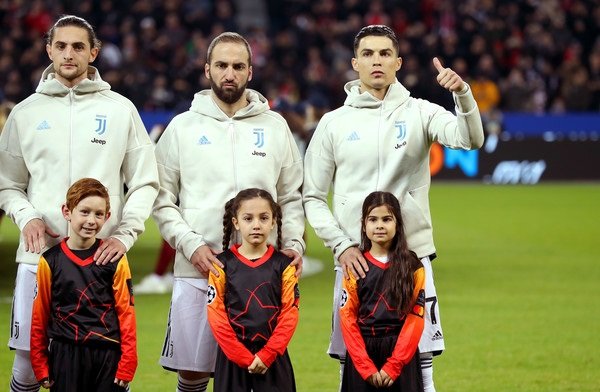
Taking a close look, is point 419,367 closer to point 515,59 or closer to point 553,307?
point 553,307

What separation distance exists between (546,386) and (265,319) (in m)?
3.10

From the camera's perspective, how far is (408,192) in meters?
7.03

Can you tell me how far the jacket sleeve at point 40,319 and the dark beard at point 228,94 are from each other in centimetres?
133

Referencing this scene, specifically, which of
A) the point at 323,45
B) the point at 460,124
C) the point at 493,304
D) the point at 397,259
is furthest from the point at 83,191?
the point at 323,45

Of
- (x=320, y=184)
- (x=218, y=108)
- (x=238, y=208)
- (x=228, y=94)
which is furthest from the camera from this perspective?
(x=320, y=184)

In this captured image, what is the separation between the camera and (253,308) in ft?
21.7

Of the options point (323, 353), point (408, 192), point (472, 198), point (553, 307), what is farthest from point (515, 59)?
point (408, 192)

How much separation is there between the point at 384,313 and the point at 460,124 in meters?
1.09

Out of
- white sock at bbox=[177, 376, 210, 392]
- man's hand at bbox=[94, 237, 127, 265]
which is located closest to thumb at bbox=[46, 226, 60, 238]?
man's hand at bbox=[94, 237, 127, 265]

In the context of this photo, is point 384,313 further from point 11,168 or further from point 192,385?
point 11,168

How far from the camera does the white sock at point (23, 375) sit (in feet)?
22.4

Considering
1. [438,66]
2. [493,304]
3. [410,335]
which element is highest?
[438,66]

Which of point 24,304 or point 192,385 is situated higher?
point 24,304

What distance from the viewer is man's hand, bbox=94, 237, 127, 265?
6516mm
